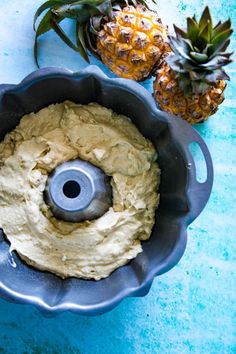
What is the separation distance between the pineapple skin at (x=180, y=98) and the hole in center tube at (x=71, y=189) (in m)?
0.21

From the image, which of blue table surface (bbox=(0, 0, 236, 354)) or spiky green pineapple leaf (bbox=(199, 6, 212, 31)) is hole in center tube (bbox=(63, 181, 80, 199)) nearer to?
blue table surface (bbox=(0, 0, 236, 354))

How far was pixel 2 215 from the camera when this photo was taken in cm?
112

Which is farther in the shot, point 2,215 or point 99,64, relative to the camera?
point 99,64

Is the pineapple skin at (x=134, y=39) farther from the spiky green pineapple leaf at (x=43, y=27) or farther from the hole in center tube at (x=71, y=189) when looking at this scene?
the hole in center tube at (x=71, y=189)

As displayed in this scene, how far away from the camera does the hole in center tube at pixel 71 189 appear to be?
1.12 m

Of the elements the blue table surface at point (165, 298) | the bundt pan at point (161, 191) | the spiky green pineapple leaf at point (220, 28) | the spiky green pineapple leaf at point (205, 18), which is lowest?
the blue table surface at point (165, 298)

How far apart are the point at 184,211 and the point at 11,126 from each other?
36 cm

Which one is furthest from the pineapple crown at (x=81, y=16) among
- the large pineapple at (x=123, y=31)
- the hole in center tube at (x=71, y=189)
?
the hole in center tube at (x=71, y=189)

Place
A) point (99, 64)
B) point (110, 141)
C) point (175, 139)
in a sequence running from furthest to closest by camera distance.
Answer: point (99, 64)
point (110, 141)
point (175, 139)

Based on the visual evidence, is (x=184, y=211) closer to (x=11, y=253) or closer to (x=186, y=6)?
(x=11, y=253)

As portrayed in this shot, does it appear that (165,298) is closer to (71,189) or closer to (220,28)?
(71,189)

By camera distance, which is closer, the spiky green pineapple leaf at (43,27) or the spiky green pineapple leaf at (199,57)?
the spiky green pineapple leaf at (199,57)

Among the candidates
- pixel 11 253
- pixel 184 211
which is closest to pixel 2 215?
pixel 11 253

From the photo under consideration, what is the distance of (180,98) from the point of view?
1.11 meters
